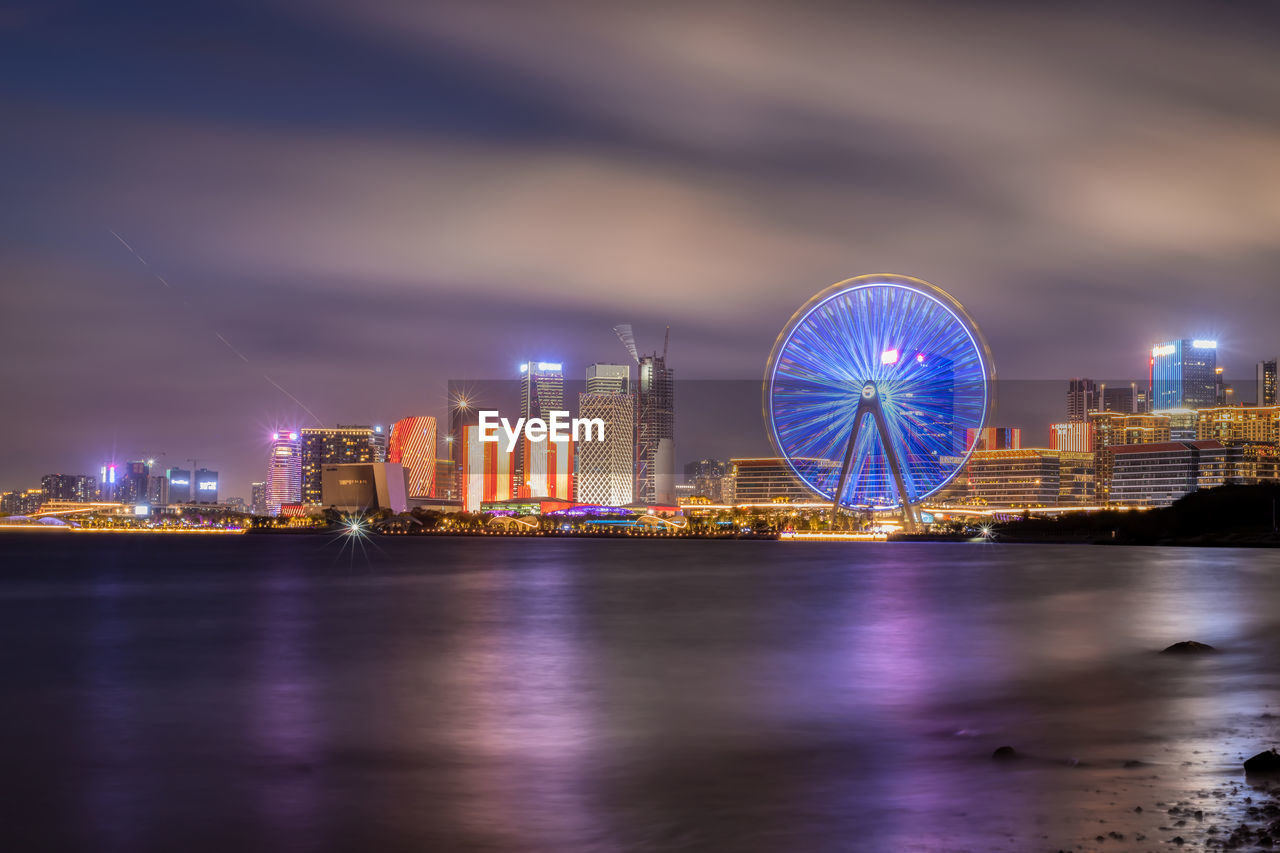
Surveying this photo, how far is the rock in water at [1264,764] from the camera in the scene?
1781cm

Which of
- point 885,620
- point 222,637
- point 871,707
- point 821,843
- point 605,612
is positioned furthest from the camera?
point 605,612

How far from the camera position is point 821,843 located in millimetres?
15719

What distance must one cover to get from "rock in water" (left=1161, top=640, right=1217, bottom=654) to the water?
4.72 ft

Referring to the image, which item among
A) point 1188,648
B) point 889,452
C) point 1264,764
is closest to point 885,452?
point 889,452

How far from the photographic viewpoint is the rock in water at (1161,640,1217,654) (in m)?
39.2

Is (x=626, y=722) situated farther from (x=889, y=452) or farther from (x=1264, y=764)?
(x=889, y=452)

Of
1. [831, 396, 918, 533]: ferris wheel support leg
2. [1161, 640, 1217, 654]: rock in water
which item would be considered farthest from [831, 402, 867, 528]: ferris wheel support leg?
[1161, 640, 1217, 654]: rock in water

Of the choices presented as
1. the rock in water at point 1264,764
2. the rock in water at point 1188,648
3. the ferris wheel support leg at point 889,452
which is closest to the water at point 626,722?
the rock in water at point 1264,764

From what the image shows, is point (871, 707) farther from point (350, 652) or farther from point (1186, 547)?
point (1186, 547)

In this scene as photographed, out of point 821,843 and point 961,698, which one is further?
point 961,698

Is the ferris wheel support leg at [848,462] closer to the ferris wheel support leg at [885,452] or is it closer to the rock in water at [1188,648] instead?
the ferris wheel support leg at [885,452]

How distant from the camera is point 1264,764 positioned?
1792cm

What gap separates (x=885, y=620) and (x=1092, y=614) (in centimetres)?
994

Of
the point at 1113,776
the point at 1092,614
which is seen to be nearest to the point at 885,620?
the point at 1092,614
